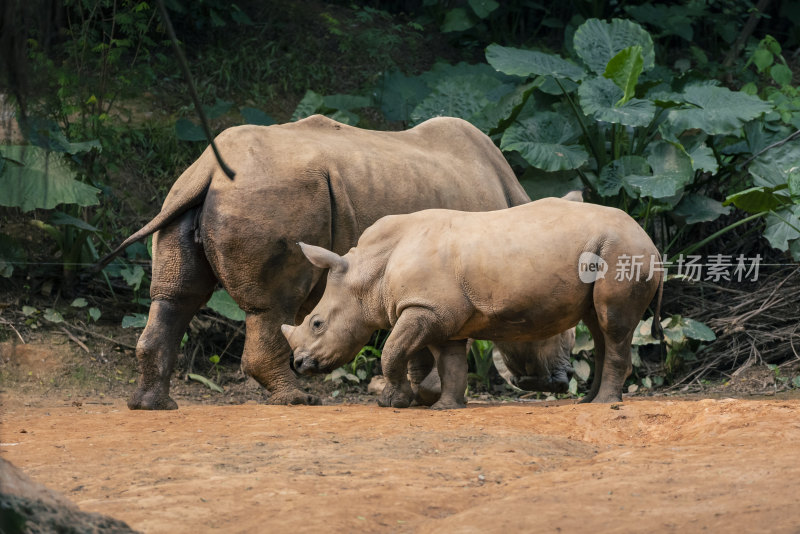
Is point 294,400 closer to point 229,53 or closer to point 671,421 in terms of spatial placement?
point 671,421

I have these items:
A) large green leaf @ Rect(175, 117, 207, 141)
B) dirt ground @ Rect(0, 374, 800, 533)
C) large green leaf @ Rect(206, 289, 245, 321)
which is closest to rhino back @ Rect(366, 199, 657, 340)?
dirt ground @ Rect(0, 374, 800, 533)

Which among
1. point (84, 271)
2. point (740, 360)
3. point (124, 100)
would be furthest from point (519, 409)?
point (124, 100)

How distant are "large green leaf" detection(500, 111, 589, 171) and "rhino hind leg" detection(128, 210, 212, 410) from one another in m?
3.36

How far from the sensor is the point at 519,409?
6082mm

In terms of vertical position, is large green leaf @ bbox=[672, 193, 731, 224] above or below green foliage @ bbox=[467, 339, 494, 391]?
above

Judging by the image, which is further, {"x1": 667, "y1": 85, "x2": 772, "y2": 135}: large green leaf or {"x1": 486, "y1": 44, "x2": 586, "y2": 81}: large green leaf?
{"x1": 486, "y1": 44, "x2": 586, "y2": 81}: large green leaf

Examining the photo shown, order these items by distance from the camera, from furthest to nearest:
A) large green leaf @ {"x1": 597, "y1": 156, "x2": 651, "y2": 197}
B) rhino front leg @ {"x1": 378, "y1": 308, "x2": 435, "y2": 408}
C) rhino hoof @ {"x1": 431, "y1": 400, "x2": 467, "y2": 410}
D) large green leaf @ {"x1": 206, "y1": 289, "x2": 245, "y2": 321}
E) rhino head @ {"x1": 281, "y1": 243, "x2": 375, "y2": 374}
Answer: large green leaf @ {"x1": 597, "y1": 156, "x2": 651, "y2": 197} < large green leaf @ {"x1": 206, "y1": 289, "x2": 245, "y2": 321} < rhino head @ {"x1": 281, "y1": 243, "x2": 375, "y2": 374} < rhino hoof @ {"x1": 431, "y1": 400, "x2": 467, "y2": 410} < rhino front leg @ {"x1": 378, "y1": 308, "x2": 435, "y2": 408}

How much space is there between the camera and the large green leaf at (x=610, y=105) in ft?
29.4

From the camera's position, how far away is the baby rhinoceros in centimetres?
619

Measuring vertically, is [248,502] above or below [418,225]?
above

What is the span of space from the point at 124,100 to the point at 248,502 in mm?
8628

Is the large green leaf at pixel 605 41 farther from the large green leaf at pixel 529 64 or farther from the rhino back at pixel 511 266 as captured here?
the rhino back at pixel 511 266

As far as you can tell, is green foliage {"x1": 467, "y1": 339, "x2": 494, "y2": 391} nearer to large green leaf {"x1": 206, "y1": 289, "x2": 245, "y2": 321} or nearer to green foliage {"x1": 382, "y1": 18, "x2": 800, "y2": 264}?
green foliage {"x1": 382, "y1": 18, "x2": 800, "y2": 264}

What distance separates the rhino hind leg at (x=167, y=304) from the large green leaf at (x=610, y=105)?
3.70 metres
